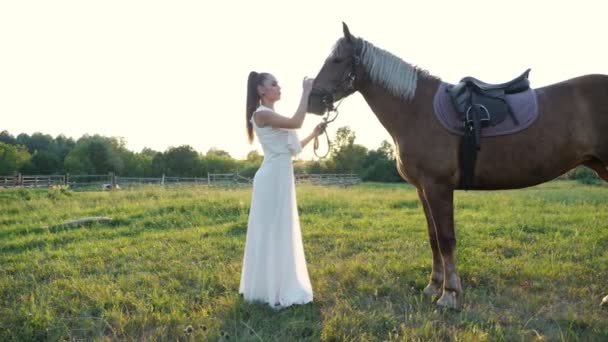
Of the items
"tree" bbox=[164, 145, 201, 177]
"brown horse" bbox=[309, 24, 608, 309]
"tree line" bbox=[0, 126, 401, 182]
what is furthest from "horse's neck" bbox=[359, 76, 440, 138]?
"tree" bbox=[164, 145, 201, 177]

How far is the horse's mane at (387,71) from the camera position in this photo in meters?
3.80

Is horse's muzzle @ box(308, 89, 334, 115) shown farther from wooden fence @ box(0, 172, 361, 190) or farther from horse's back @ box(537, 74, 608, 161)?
wooden fence @ box(0, 172, 361, 190)

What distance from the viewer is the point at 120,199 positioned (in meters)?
13.9

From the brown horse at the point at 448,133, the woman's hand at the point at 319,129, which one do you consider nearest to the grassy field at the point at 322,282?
the brown horse at the point at 448,133

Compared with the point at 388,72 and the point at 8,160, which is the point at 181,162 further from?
the point at 388,72

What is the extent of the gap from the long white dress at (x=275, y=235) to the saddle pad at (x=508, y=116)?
144 cm

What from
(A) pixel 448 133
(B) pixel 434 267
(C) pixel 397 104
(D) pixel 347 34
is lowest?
(B) pixel 434 267

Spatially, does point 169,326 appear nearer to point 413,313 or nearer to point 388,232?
point 413,313

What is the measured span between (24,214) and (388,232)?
9.81m

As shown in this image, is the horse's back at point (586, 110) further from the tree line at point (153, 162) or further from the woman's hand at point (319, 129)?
the tree line at point (153, 162)

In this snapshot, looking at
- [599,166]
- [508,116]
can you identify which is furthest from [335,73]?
[599,166]

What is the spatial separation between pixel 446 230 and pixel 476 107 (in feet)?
3.74

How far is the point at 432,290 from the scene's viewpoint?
409cm

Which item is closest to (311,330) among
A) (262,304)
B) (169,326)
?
(262,304)
